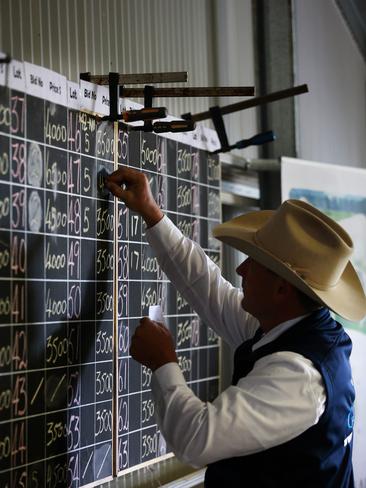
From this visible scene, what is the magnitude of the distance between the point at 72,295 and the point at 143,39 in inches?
36.3


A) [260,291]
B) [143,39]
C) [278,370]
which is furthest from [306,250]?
[143,39]

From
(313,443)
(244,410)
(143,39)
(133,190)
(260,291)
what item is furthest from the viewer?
(143,39)

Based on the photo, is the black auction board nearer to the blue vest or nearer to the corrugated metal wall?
the corrugated metal wall

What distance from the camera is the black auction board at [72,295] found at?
1730mm

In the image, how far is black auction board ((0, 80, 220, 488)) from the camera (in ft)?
5.68

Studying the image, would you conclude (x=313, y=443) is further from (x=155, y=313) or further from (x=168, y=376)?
(x=155, y=313)

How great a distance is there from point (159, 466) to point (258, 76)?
1.68 meters

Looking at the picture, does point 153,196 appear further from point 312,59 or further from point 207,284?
point 312,59

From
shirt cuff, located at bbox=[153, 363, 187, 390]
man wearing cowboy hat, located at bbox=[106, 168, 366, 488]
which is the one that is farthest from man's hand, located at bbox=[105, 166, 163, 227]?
shirt cuff, located at bbox=[153, 363, 187, 390]

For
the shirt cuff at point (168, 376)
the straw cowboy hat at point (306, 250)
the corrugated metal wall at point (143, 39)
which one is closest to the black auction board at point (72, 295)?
the corrugated metal wall at point (143, 39)

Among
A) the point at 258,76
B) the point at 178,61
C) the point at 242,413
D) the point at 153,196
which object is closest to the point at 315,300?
the point at 242,413

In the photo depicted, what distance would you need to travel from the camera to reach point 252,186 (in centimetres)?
300

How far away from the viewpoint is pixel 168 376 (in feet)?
5.61

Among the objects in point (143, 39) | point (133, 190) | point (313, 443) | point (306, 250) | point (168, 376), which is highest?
point (143, 39)
